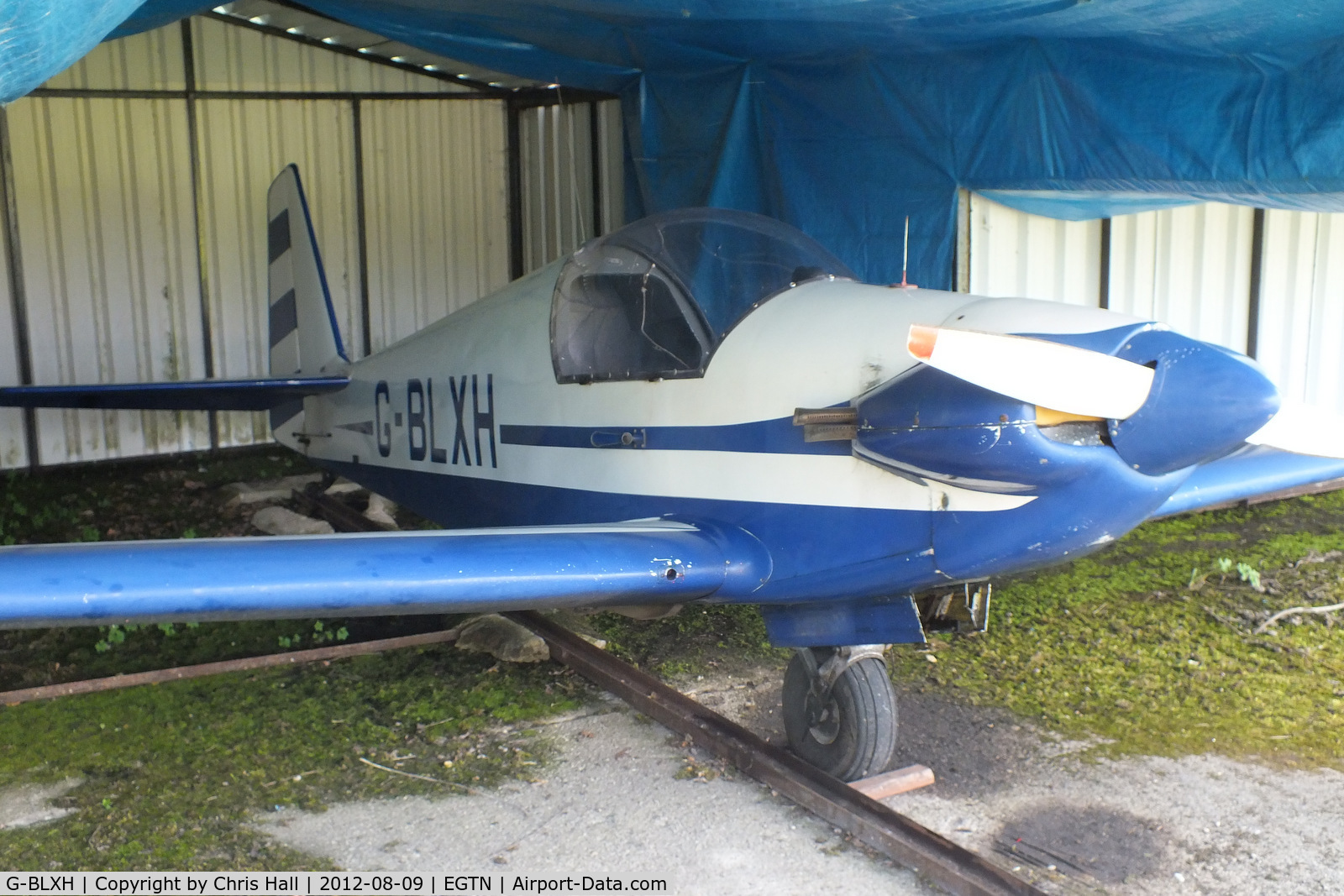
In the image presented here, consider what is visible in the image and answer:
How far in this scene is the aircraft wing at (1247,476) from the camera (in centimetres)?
448

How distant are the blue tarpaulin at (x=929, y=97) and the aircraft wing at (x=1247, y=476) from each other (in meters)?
1.21

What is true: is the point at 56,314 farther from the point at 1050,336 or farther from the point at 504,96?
the point at 1050,336

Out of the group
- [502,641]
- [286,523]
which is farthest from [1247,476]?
[286,523]

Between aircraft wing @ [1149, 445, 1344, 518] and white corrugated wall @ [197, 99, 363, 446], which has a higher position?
white corrugated wall @ [197, 99, 363, 446]

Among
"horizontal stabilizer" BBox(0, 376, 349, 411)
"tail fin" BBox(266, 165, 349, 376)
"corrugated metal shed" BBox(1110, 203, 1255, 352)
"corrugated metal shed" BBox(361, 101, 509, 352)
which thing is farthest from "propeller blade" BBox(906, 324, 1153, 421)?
"corrugated metal shed" BBox(361, 101, 509, 352)

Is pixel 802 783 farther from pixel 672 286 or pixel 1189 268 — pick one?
pixel 1189 268

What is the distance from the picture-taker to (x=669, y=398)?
159 inches

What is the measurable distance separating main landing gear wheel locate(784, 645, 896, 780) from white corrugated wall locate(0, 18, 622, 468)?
7.01 metres

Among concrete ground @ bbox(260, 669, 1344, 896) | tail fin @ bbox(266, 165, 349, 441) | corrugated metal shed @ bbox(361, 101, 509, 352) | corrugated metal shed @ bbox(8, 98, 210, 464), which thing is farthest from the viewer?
corrugated metal shed @ bbox(361, 101, 509, 352)

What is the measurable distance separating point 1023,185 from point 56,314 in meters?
8.75

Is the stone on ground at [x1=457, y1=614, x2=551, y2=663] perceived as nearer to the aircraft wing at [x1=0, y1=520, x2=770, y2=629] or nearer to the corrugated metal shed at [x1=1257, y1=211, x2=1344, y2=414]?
the aircraft wing at [x1=0, y1=520, x2=770, y2=629]

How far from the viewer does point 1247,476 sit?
15.4 ft

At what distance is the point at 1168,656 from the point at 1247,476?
0.99 meters

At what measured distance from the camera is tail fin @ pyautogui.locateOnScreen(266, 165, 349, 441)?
7273mm
